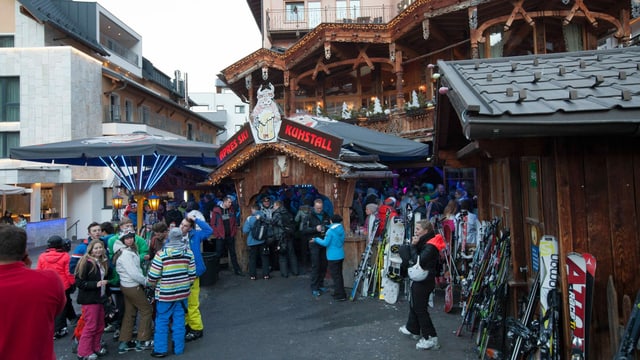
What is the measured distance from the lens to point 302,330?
6648mm

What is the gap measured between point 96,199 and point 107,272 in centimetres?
2130

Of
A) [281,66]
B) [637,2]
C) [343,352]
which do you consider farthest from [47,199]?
[637,2]

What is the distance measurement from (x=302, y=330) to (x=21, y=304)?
444cm

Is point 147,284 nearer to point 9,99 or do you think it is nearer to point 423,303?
point 423,303

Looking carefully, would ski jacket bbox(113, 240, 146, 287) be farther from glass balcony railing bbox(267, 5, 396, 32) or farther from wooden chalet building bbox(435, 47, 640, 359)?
glass balcony railing bbox(267, 5, 396, 32)

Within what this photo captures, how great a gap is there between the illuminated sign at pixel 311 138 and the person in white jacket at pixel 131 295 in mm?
4214

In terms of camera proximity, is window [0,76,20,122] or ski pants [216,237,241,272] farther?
window [0,76,20,122]

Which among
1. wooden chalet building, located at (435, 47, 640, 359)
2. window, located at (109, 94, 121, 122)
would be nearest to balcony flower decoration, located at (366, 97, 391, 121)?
wooden chalet building, located at (435, 47, 640, 359)

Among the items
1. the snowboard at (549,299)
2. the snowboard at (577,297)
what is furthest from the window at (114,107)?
the snowboard at (577,297)

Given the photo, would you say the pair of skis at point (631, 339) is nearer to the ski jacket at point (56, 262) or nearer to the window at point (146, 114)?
the ski jacket at point (56, 262)

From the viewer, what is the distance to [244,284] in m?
9.65

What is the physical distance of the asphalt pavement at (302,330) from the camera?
18.8 feet

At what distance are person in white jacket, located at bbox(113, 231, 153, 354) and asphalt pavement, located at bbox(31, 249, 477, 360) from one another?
177 mm

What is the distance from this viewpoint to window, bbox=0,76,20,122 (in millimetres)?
23062
